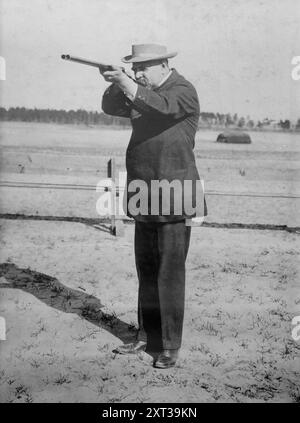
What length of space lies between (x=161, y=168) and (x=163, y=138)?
173 millimetres

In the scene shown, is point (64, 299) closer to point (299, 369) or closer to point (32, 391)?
point (32, 391)

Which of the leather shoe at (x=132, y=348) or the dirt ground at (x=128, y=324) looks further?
the leather shoe at (x=132, y=348)

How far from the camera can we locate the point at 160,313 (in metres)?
3.26

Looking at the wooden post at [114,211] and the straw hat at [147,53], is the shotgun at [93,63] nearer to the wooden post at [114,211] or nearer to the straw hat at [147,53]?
the straw hat at [147,53]

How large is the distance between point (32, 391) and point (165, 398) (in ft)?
2.39

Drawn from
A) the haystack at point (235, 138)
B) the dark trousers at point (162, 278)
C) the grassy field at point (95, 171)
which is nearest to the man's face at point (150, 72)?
the dark trousers at point (162, 278)

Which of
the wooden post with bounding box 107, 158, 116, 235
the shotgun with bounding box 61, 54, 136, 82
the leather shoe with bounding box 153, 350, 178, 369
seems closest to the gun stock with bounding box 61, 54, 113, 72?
the shotgun with bounding box 61, 54, 136, 82

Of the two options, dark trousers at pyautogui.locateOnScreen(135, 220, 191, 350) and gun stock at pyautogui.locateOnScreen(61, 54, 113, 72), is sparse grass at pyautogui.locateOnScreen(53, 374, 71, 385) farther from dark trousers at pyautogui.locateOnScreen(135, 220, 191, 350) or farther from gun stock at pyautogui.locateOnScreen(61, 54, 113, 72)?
gun stock at pyautogui.locateOnScreen(61, 54, 113, 72)

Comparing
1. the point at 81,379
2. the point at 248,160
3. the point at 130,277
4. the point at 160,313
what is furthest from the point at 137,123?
the point at 248,160

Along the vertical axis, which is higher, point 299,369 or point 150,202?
point 150,202

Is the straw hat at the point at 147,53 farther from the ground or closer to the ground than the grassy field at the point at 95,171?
farther from the ground

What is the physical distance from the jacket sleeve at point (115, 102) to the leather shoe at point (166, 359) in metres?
1.47

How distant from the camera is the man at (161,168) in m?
3.01

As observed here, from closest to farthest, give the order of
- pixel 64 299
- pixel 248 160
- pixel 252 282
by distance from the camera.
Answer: pixel 64 299 → pixel 252 282 → pixel 248 160
